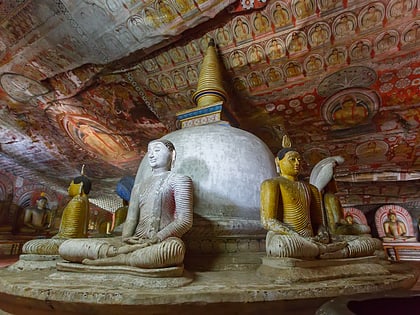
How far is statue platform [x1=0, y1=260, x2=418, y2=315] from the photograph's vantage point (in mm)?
1419

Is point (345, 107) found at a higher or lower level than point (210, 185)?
higher

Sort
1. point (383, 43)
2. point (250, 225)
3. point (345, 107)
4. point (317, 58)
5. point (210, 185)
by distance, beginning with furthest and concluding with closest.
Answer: point (345, 107) < point (317, 58) < point (383, 43) < point (210, 185) < point (250, 225)

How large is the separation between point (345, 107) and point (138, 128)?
19.0ft

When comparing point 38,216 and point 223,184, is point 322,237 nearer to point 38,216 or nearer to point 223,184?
point 223,184

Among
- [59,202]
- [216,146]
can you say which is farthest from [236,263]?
[59,202]

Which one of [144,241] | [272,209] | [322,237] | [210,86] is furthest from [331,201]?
[210,86]

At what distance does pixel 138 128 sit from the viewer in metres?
7.85

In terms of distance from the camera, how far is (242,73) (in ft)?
19.6

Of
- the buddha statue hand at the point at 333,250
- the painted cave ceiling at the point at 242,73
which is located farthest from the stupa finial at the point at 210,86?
the buddha statue hand at the point at 333,250

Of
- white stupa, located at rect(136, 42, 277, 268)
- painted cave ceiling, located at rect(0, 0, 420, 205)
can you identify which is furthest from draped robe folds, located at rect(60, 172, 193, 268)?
painted cave ceiling, located at rect(0, 0, 420, 205)

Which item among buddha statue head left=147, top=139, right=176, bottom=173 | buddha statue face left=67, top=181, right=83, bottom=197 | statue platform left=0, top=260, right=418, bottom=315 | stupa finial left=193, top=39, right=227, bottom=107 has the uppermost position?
stupa finial left=193, top=39, right=227, bottom=107

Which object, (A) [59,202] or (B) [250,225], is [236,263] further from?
(A) [59,202]

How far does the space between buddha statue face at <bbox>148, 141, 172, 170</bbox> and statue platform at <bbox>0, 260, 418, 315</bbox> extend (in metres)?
1.03

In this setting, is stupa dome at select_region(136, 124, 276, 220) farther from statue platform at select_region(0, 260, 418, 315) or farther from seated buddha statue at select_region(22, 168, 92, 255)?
statue platform at select_region(0, 260, 418, 315)
